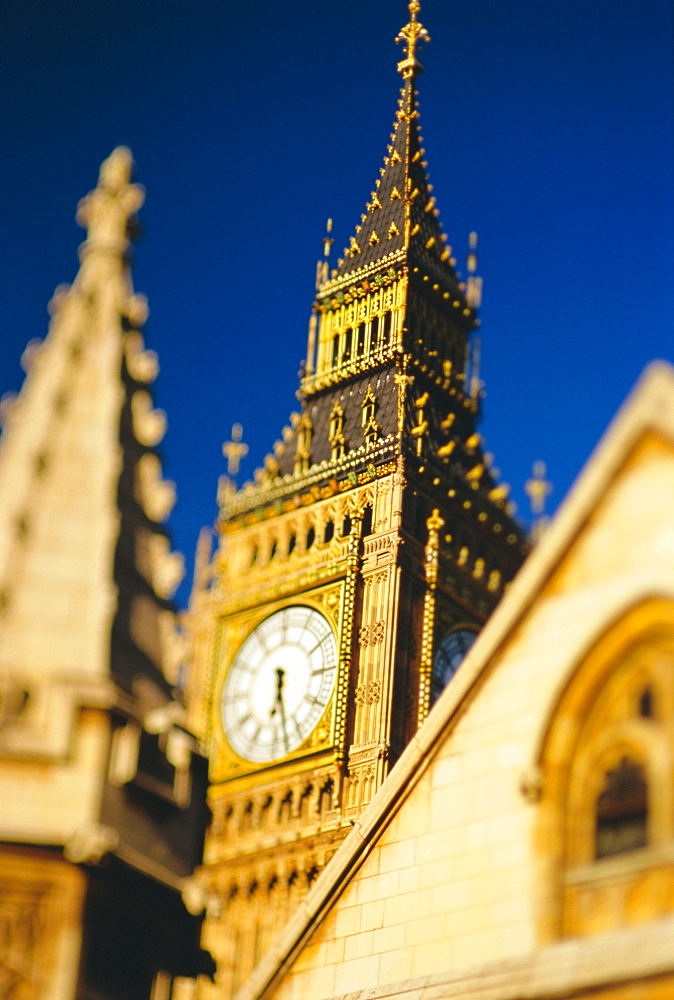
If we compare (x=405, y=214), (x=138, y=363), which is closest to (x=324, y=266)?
(x=405, y=214)

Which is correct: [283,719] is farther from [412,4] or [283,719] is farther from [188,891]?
[188,891]

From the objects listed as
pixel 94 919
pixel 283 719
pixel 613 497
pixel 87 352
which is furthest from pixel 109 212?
pixel 283 719

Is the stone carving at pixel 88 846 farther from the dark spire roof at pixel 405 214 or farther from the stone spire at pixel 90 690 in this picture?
the dark spire roof at pixel 405 214

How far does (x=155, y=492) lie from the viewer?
682 inches

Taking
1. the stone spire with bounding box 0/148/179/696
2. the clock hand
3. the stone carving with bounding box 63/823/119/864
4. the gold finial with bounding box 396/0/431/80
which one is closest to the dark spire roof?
the gold finial with bounding box 396/0/431/80

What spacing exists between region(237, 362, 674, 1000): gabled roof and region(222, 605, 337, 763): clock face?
22.6 meters

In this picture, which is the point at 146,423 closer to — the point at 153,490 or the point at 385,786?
the point at 153,490

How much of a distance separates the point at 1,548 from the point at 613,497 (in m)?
5.23

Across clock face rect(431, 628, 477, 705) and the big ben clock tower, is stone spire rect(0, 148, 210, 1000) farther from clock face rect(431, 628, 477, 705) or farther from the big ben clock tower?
clock face rect(431, 628, 477, 705)

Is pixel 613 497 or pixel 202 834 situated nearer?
pixel 202 834

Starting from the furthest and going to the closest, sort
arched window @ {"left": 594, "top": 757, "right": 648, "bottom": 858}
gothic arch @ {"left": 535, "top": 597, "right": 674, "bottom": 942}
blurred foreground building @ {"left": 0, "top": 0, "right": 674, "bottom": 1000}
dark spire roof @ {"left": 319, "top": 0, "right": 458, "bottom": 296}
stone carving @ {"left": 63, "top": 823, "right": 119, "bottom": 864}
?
1. dark spire roof @ {"left": 319, "top": 0, "right": 458, "bottom": 296}
2. arched window @ {"left": 594, "top": 757, "right": 648, "bottom": 858}
3. gothic arch @ {"left": 535, "top": 597, "right": 674, "bottom": 942}
4. blurred foreground building @ {"left": 0, "top": 0, "right": 674, "bottom": 1000}
5. stone carving @ {"left": 63, "top": 823, "right": 119, "bottom": 864}

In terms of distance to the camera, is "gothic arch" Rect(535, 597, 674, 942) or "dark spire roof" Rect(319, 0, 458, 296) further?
"dark spire roof" Rect(319, 0, 458, 296)

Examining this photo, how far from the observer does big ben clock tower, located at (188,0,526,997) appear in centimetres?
4428

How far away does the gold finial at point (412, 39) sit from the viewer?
48.0 m
